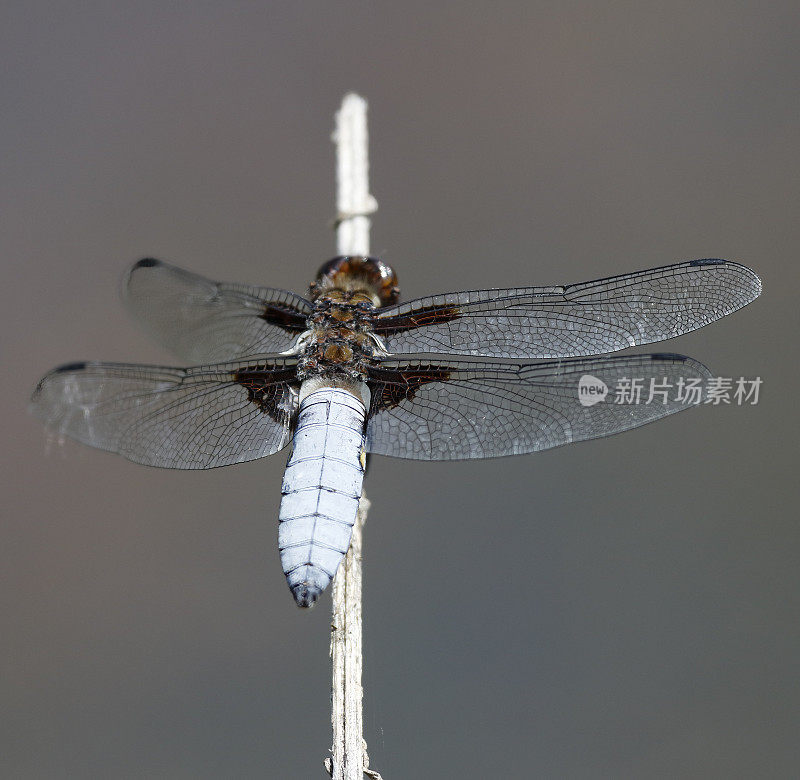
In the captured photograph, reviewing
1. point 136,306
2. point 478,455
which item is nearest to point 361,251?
point 136,306

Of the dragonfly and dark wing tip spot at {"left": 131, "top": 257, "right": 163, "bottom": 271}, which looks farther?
dark wing tip spot at {"left": 131, "top": 257, "right": 163, "bottom": 271}

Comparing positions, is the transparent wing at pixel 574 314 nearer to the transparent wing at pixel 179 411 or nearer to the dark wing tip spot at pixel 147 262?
the transparent wing at pixel 179 411

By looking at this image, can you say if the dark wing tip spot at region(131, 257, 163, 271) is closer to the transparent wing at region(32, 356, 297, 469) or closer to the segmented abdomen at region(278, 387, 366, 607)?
the transparent wing at region(32, 356, 297, 469)

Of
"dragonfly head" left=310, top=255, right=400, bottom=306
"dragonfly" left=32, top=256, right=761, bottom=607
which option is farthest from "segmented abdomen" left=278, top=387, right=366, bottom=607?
"dragonfly head" left=310, top=255, right=400, bottom=306

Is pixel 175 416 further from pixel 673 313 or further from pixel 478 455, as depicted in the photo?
pixel 673 313

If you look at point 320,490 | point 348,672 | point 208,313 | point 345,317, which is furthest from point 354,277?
point 348,672

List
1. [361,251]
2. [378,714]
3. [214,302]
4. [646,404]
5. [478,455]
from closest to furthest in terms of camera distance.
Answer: [646,404] < [478,455] < [214,302] < [361,251] < [378,714]

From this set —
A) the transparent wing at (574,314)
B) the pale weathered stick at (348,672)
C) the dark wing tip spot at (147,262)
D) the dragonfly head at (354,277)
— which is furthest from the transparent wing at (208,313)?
the pale weathered stick at (348,672)
